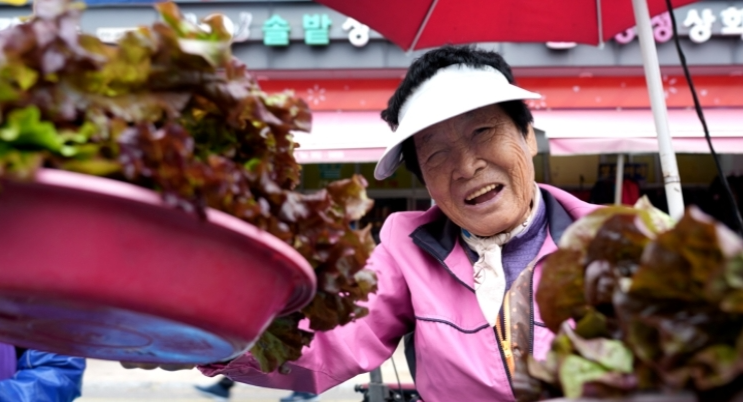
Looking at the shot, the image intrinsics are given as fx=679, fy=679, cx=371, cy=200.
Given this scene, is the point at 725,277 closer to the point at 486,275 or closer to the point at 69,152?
the point at 69,152

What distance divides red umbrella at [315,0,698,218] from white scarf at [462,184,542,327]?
3.29 feet

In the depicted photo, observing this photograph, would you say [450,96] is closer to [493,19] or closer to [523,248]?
[523,248]

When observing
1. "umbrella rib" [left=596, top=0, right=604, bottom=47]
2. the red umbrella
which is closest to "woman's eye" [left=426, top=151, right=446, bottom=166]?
the red umbrella

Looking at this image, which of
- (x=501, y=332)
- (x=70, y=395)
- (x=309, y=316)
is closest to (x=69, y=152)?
(x=309, y=316)

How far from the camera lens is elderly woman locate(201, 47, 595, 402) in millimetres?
1683

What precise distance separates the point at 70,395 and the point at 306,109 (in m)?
1.82

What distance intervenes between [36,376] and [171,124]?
179cm

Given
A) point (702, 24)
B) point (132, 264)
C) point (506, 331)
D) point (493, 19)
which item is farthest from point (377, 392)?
point (702, 24)

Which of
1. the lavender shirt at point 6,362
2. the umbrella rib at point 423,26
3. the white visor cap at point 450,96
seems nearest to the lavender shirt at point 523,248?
the white visor cap at point 450,96

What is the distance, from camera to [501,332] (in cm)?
170

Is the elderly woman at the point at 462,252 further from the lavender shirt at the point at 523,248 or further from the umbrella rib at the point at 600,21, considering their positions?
the umbrella rib at the point at 600,21

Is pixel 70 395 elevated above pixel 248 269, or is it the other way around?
pixel 248 269

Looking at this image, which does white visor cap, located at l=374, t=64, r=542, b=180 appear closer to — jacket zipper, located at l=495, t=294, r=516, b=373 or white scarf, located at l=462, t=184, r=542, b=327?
white scarf, located at l=462, t=184, r=542, b=327

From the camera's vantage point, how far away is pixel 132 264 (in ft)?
2.53
